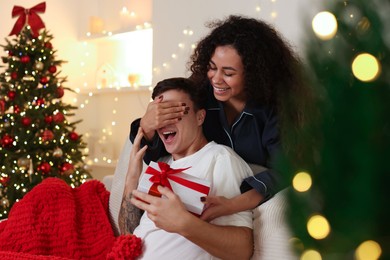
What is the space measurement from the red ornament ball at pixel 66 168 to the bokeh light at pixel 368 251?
3617 millimetres

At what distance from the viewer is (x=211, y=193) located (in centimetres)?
136

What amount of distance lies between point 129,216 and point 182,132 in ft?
1.14

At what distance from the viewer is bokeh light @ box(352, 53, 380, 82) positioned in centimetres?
21

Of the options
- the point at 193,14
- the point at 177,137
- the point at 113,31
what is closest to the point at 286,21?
the point at 193,14

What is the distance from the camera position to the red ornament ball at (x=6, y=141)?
354 cm

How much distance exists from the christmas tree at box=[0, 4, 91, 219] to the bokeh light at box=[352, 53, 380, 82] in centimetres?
351

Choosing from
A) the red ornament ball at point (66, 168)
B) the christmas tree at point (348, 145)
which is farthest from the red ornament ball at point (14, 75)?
the christmas tree at point (348, 145)

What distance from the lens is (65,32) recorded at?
4.75 meters

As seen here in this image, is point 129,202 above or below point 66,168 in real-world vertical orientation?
above

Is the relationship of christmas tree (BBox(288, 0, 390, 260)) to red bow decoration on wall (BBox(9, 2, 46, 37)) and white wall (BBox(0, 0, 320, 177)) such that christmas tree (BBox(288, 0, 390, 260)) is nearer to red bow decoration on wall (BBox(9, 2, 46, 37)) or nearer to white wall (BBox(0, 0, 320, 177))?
white wall (BBox(0, 0, 320, 177))

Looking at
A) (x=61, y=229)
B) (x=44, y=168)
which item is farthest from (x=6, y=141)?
(x=61, y=229)

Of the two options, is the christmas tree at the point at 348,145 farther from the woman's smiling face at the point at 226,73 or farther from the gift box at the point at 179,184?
the woman's smiling face at the point at 226,73

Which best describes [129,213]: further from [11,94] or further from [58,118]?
[11,94]

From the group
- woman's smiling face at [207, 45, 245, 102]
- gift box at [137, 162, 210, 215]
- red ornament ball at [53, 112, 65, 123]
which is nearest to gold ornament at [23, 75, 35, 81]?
red ornament ball at [53, 112, 65, 123]
